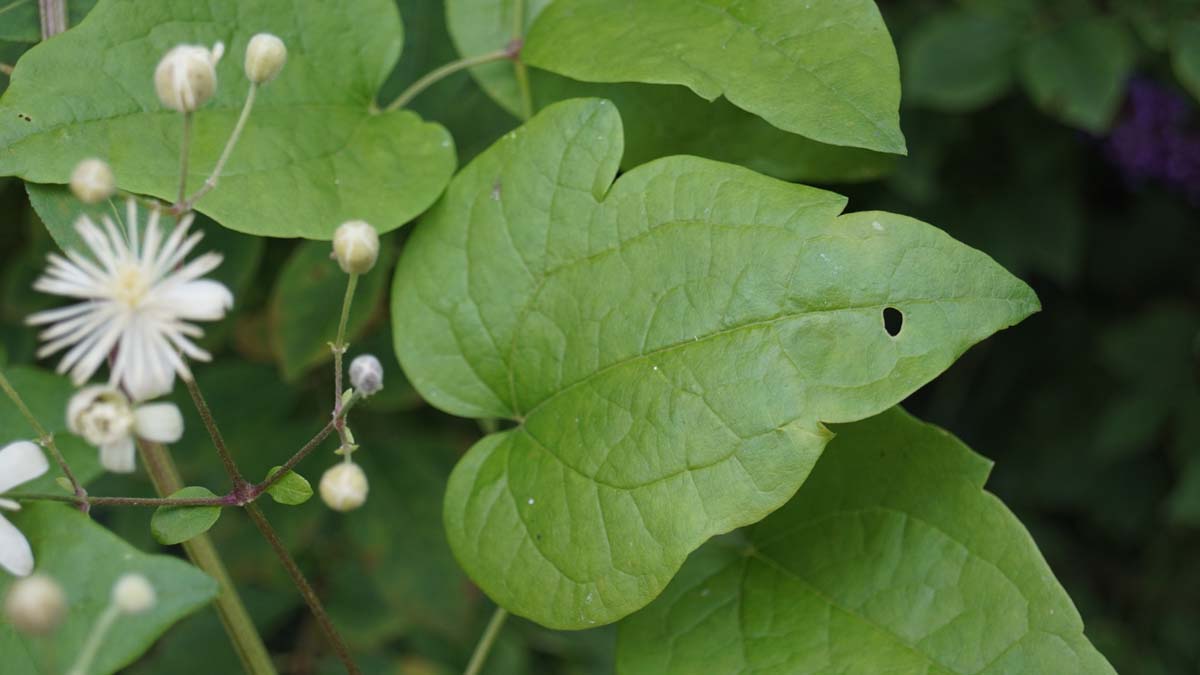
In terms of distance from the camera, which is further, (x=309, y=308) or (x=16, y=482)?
(x=309, y=308)

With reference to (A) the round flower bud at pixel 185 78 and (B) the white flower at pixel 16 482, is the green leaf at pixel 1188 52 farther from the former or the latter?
(B) the white flower at pixel 16 482

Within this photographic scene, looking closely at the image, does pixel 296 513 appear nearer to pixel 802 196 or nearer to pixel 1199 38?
pixel 802 196

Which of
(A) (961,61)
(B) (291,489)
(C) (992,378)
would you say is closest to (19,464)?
(B) (291,489)

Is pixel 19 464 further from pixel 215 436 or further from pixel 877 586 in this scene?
pixel 877 586

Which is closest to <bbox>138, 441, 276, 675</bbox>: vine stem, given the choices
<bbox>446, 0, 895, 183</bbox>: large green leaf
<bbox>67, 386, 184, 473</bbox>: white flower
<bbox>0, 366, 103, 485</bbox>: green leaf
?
<bbox>0, 366, 103, 485</bbox>: green leaf

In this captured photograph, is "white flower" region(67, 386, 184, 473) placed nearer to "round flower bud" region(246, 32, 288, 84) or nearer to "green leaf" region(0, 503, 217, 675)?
"green leaf" region(0, 503, 217, 675)
